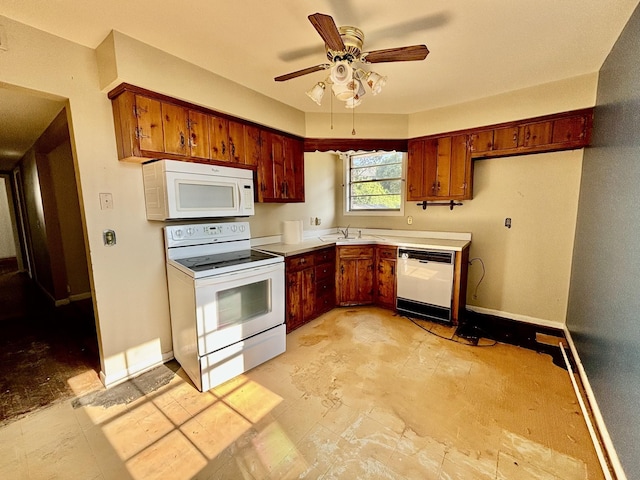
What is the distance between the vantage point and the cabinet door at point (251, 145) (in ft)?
9.15

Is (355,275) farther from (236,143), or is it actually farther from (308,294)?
(236,143)

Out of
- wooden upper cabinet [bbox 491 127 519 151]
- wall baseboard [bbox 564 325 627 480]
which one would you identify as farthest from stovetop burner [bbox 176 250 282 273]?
wooden upper cabinet [bbox 491 127 519 151]

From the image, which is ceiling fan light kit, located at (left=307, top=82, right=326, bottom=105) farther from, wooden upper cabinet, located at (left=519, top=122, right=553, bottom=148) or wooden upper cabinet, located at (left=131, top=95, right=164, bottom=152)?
wooden upper cabinet, located at (left=519, top=122, right=553, bottom=148)

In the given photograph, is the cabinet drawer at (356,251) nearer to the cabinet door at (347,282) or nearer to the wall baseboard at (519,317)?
the cabinet door at (347,282)

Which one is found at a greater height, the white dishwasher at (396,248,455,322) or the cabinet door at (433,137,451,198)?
the cabinet door at (433,137,451,198)

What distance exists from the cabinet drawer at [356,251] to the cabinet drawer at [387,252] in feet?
0.38

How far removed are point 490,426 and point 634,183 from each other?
1.63 meters

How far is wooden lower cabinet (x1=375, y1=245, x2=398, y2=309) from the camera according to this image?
3461 mm

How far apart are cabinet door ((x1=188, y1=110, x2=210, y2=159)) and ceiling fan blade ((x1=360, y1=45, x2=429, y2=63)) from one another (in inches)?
57.8

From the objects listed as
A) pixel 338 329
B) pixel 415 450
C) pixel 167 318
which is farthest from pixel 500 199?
pixel 167 318

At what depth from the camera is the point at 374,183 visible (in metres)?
4.27

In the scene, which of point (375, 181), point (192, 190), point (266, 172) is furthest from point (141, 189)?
point (375, 181)

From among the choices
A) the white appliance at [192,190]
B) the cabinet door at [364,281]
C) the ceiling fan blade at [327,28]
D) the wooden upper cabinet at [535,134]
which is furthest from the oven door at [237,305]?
the wooden upper cabinet at [535,134]

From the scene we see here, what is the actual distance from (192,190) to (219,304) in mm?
949
